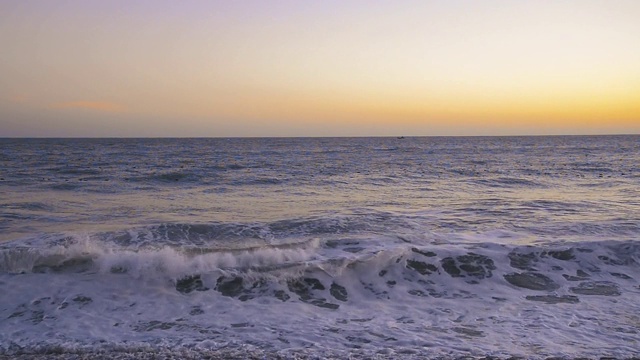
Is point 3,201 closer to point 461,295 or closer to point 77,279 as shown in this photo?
point 77,279

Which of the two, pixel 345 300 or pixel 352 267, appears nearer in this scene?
pixel 345 300

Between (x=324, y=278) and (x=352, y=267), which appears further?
(x=352, y=267)

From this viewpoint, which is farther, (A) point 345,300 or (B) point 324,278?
(B) point 324,278

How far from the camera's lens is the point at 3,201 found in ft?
50.3

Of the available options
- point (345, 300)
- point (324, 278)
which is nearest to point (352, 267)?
point (324, 278)

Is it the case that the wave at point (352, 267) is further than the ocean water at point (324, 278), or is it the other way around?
the wave at point (352, 267)

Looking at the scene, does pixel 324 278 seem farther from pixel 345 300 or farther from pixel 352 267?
pixel 345 300

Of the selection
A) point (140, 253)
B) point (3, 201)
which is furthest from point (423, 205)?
point (3, 201)

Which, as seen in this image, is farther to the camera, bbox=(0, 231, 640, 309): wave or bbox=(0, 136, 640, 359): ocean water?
bbox=(0, 231, 640, 309): wave

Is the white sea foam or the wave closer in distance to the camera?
the white sea foam

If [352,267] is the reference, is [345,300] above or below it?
below

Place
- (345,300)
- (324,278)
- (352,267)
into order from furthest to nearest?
(352,267), (324,278), (345,300)

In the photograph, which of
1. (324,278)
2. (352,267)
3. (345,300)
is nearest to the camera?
(345,300)

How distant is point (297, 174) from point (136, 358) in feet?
69.3
